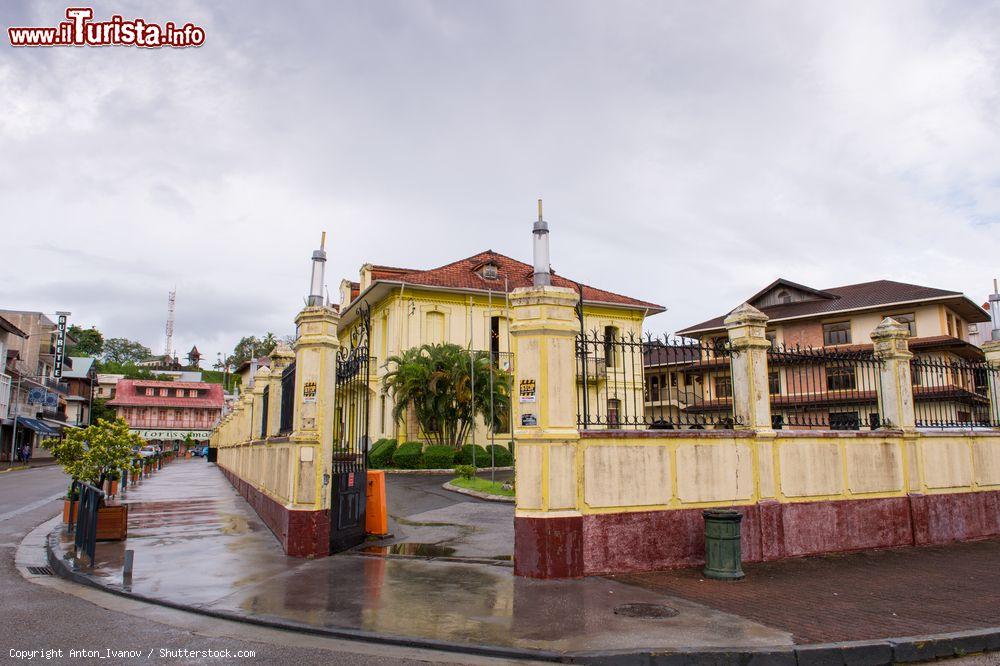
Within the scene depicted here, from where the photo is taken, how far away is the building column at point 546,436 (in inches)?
339

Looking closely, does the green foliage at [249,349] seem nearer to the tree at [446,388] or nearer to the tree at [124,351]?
the tree at [124,351]

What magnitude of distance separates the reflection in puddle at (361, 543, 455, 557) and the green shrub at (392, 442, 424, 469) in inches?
694

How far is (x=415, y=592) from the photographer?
770cm

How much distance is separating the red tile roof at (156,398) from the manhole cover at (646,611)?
85.3 metres

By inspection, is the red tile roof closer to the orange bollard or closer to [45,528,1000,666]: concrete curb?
the orange bollard

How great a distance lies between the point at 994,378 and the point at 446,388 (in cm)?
1991

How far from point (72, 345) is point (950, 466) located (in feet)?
408

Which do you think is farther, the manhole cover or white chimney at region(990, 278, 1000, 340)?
white chimney at region(990, 278, 1000, 340)

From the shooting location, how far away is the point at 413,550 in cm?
1088

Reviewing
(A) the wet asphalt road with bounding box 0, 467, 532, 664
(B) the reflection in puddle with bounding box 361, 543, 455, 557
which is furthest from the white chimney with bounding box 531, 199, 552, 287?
(A) the wet asphalt road with bounding box 0, 467, 532, 664

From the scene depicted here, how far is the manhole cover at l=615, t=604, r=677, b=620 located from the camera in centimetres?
682

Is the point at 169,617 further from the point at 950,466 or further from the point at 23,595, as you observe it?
the point at 950,466

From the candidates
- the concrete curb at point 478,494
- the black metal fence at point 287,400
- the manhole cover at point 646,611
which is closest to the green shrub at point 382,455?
the concrete curb at point 478,494

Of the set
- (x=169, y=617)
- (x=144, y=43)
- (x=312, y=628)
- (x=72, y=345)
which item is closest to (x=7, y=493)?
(x=144, y=43)
